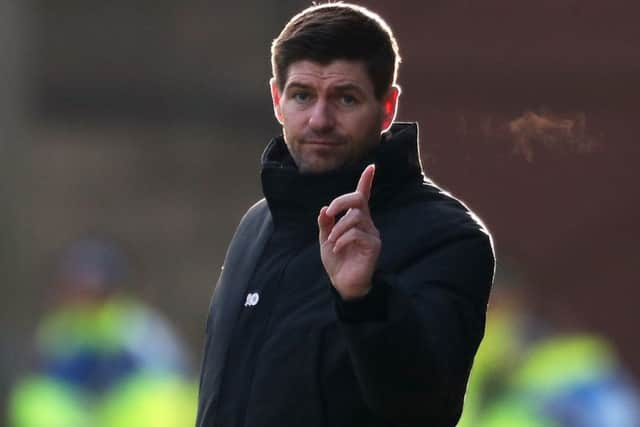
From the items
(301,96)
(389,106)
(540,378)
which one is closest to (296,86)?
(301,96)

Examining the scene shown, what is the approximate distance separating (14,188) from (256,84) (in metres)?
3.25

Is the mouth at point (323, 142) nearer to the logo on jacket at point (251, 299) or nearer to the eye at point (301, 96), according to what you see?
the eye at point (301, 96)

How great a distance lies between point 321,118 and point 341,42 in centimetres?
12

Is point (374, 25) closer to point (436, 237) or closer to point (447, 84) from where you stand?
point (436, 237)

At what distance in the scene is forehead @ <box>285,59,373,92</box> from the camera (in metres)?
3.45

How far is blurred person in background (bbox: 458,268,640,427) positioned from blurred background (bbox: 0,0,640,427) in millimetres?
22

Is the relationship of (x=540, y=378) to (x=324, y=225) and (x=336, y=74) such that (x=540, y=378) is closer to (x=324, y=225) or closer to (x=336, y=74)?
(x=336, y=74)

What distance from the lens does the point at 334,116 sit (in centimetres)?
345

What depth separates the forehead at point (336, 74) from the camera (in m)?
3.45

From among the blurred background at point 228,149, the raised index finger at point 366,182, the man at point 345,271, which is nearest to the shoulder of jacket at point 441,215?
the man at point 345,271

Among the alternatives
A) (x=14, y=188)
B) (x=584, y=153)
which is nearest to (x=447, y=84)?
(x=584, y=153)

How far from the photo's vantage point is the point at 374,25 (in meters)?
3.50

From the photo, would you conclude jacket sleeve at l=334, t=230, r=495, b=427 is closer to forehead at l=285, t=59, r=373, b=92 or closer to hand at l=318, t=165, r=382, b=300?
hand at l=318, t=165, r=382, b=300

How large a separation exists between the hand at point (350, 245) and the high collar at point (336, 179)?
24cm
